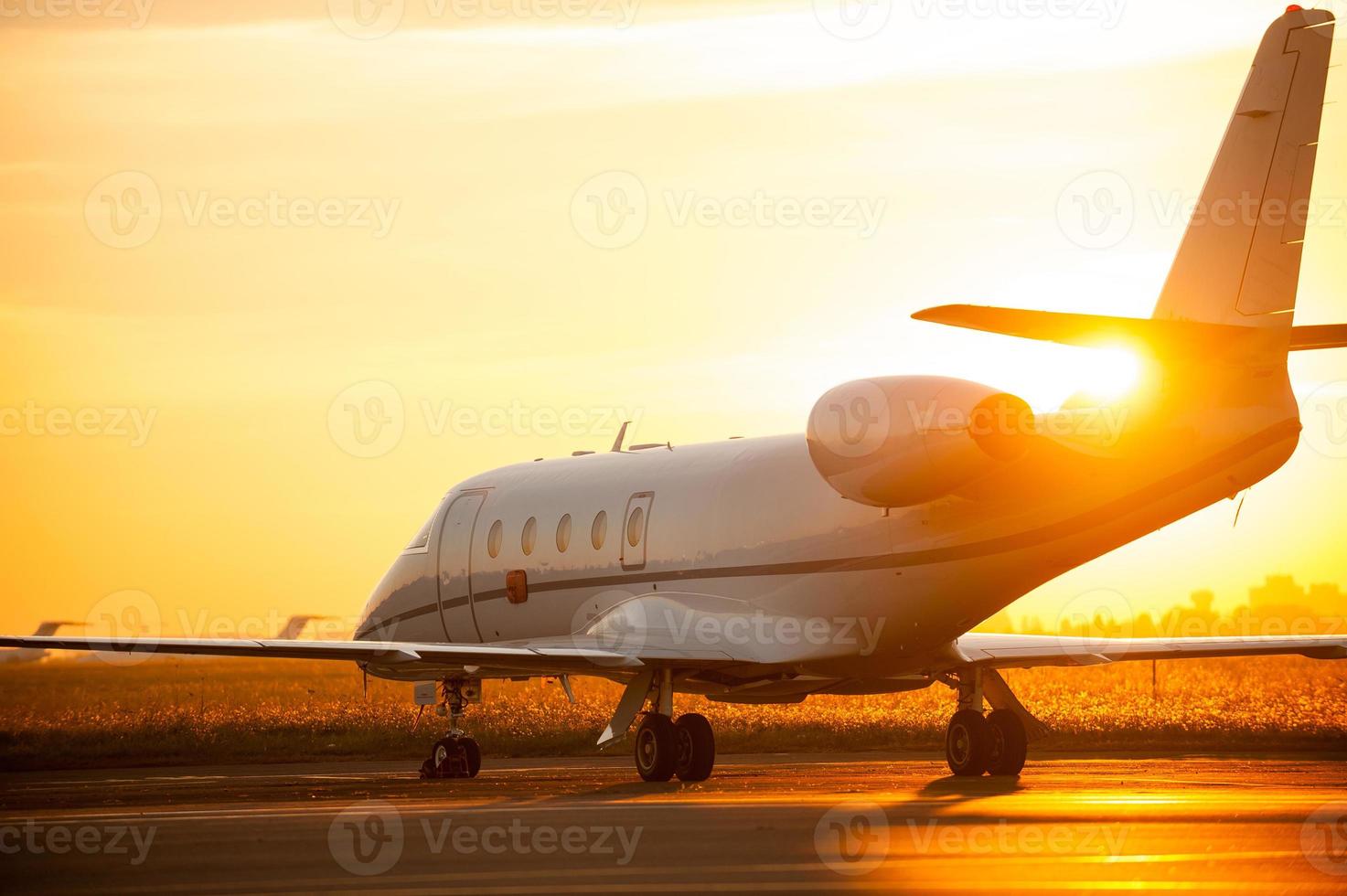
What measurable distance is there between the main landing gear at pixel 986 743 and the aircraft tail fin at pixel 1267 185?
6319 mm

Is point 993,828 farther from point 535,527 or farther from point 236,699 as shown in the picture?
point 236,699

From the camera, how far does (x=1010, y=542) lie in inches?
818

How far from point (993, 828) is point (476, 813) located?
4916 millimetres

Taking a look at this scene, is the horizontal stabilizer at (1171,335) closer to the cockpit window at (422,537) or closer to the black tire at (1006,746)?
the black tire at (1006,746)

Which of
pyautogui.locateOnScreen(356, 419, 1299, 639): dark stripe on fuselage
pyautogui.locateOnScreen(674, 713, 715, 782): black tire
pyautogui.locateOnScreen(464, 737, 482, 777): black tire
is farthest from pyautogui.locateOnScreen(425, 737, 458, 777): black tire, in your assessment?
pyautogui.locateOnScreen(674, 713, 715, 782): black tire

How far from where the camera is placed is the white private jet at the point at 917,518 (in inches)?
751

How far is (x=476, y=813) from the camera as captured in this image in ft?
56.1

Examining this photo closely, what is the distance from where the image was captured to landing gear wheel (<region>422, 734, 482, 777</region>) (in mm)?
25344

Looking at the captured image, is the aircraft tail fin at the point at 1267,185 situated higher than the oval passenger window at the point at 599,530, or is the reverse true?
the aircraft tail fin at the point at 1267,185

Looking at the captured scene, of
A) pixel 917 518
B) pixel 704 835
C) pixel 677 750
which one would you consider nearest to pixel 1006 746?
pixel 917 518

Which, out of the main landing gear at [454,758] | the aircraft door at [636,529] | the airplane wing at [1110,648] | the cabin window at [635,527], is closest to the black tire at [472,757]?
the main landing gear at [454,758]

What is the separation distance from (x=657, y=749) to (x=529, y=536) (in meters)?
6.44

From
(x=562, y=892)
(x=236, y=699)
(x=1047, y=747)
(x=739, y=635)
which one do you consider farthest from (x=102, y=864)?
(x=236, y=699)

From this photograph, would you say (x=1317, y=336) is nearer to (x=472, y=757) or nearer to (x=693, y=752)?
(x=693, y=752)
